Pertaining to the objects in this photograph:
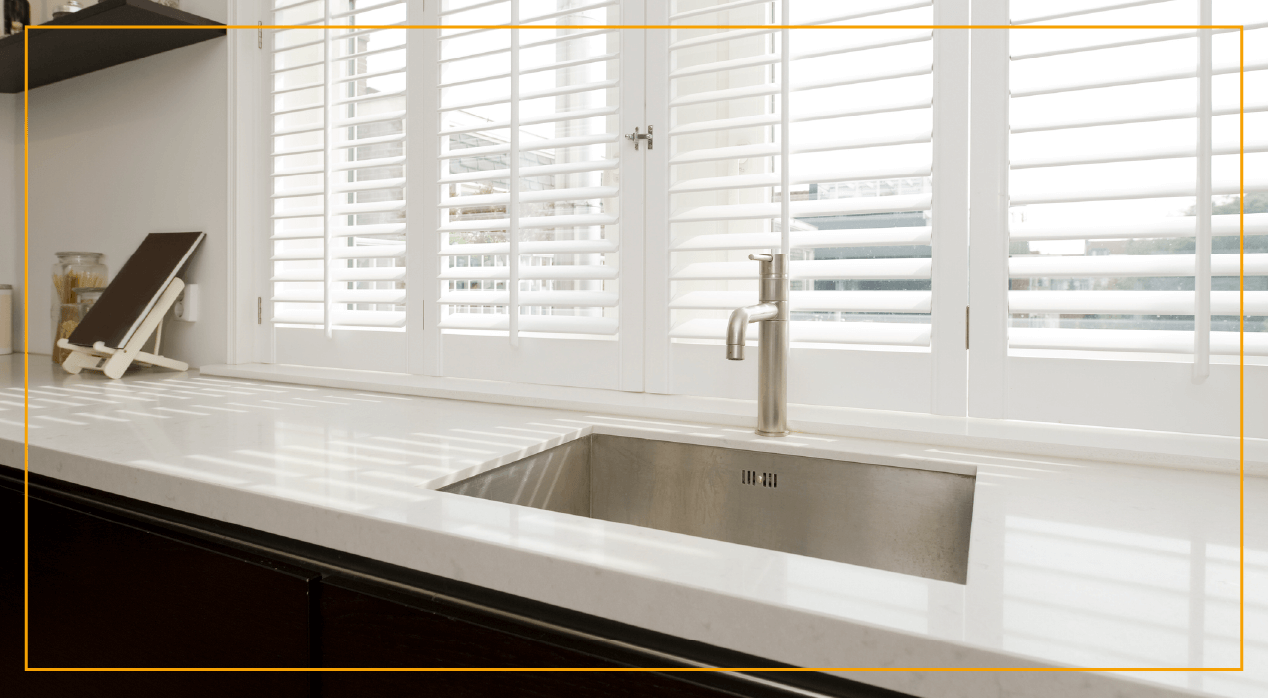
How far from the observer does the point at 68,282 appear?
190cm

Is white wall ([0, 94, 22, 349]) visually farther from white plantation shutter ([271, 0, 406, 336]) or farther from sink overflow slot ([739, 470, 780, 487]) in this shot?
sink overflow slot ([739, 470, 780, 487])

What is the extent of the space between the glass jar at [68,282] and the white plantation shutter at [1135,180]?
217 centimetres

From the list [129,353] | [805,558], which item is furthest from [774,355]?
[129,353]

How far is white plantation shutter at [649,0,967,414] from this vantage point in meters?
1.11

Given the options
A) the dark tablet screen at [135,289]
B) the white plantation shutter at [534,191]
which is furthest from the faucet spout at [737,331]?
the dark tablet screen at [135,289]

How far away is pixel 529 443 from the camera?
1.03m

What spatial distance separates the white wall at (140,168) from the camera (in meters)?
1.80

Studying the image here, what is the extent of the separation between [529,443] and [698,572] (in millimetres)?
495

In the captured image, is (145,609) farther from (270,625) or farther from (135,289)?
(135,289)

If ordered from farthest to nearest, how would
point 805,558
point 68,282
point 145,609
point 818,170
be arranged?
point 68,282, point 818,170, point 145,609, point 805,558

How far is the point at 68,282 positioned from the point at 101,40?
62 centimetres

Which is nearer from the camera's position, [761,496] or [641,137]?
[761,496]

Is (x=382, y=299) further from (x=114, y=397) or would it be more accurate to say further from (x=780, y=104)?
(x=780, y=104)

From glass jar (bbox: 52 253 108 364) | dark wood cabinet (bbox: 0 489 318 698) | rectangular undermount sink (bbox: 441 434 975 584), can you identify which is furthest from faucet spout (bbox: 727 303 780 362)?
glass jar (bbox: 52 253 108 364)
